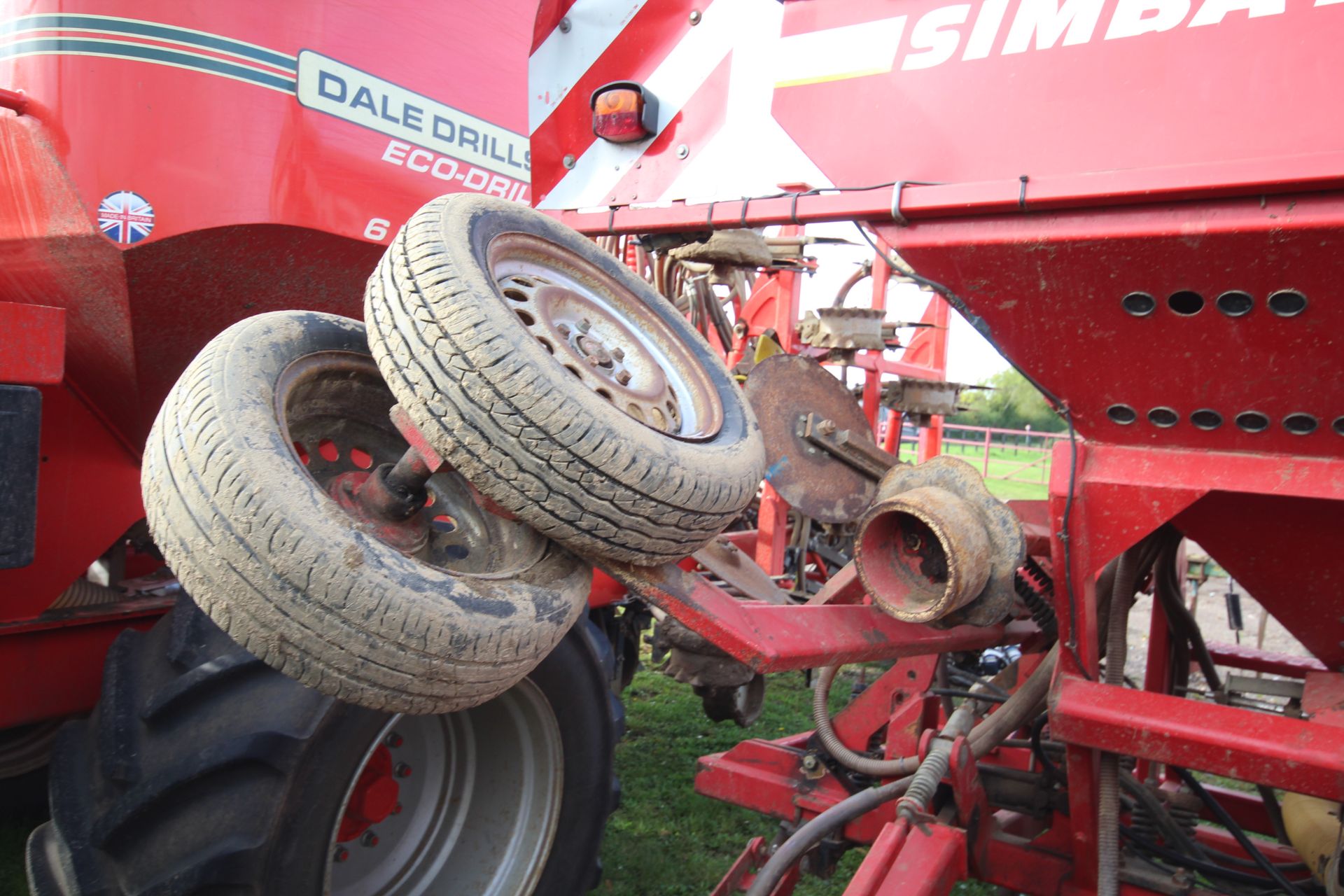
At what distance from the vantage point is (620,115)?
254 cm

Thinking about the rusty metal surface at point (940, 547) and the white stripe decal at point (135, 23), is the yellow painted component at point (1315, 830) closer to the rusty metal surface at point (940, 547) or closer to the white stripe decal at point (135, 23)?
the rusty metal surface at point (940, 547)

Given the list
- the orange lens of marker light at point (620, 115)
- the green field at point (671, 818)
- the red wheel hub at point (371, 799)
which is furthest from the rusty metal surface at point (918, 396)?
the red wheel hub at point (371, 799)

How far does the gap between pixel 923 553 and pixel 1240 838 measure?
117 centimetres

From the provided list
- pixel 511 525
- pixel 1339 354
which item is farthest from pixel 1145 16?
pixel 511 525

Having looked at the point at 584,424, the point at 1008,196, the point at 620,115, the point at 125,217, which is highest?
the point at 620,115

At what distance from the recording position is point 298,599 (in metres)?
1.46

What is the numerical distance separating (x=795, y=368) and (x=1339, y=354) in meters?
1.62

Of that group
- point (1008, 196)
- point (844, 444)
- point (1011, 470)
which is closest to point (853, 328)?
point (844, 444)

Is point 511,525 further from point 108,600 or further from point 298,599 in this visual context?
point 108,600

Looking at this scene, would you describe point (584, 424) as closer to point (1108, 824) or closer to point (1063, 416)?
point (1063, 416)

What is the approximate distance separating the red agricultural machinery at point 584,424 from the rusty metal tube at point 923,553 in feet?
0.05

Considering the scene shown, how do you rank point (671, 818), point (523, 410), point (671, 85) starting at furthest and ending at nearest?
point (671, 818), point (671, 85), point (523, 410)

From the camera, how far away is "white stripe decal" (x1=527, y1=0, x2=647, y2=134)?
2682 mm

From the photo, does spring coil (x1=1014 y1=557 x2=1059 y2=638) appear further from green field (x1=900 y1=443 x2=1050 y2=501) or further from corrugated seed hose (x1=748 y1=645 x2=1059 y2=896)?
green field (x1=900 y1=443 x2=1050 y2=501)
